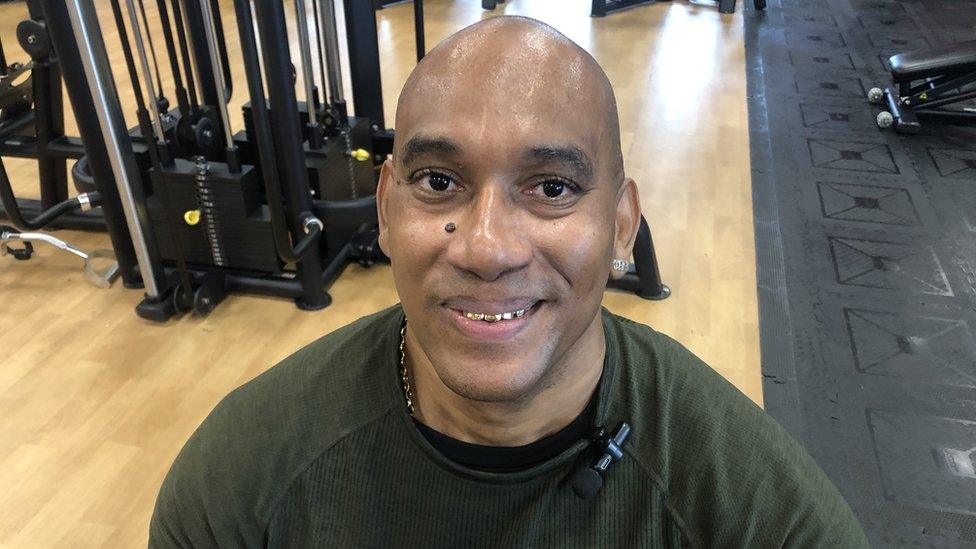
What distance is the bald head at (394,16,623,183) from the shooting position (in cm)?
82

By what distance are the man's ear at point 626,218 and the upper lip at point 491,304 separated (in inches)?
7.5

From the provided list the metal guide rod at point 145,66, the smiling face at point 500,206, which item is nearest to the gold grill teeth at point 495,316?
the smiling face at point 500,206

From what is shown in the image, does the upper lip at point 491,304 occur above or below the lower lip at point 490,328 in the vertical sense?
above

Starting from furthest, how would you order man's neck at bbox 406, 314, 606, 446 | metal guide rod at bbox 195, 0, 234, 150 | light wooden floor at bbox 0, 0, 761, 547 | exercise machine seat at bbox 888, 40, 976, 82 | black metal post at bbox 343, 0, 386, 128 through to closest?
exercise machine seat at bbox 888, 40, 976, 82 → black metal post at bbox 343, 0, 386, 128 → metal guide rod at bbox 195, 0, 234, 150 → light wooden floor at bbox 0, 0, 761, 547 → man's neck at bbox 406, 314, 606, 446

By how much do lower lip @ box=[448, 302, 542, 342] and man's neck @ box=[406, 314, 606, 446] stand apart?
9cm

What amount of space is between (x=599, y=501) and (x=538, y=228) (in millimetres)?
345

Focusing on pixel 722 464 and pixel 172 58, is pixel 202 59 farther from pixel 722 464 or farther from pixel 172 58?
pixel 722 464

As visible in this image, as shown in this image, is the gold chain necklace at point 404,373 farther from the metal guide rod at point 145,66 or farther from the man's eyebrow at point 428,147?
the metal guide rod at point 145,66

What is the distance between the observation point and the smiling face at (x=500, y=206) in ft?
2.68

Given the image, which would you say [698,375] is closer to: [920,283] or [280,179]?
[280,179]

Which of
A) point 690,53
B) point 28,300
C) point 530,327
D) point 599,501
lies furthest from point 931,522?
point 690,53

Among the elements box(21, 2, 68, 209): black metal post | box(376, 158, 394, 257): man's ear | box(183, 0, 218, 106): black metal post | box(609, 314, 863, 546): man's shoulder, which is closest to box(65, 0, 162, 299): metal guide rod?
box(183, 0, 218, 106): black metal post

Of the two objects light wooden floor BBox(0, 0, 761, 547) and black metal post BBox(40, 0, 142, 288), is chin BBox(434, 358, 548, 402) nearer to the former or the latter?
light wooden floor BBox(0, 0, 761, 547)

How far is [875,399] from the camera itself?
87.7 inches
